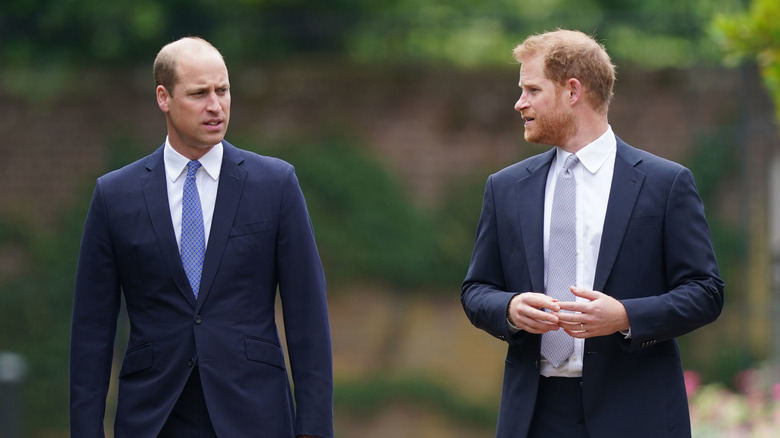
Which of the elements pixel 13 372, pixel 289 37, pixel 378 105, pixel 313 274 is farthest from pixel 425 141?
pixel 313 274

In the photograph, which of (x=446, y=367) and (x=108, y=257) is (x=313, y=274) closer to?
(x=108, y=257)

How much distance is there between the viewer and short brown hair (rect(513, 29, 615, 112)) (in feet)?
11.9

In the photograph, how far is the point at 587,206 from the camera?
11.8ft

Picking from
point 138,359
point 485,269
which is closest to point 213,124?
point 138,359

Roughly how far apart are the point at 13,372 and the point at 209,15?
12.6ft

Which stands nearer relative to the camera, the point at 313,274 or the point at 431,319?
the point at 313,274

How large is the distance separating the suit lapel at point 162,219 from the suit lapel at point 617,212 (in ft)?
4.11

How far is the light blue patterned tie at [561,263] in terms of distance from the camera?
3559 millimetres

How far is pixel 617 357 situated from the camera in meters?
3.53

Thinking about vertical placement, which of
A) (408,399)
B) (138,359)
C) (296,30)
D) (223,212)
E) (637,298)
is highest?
(296,30)

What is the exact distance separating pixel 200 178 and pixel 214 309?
1.45 ft

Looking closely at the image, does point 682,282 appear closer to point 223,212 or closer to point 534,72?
point 534,72

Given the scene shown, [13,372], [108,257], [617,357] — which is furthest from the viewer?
[13,372]

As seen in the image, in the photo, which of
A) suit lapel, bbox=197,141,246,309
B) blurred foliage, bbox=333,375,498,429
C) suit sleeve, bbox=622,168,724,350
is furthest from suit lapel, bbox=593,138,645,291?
blurred foliage, bbox=333,375,498,429
